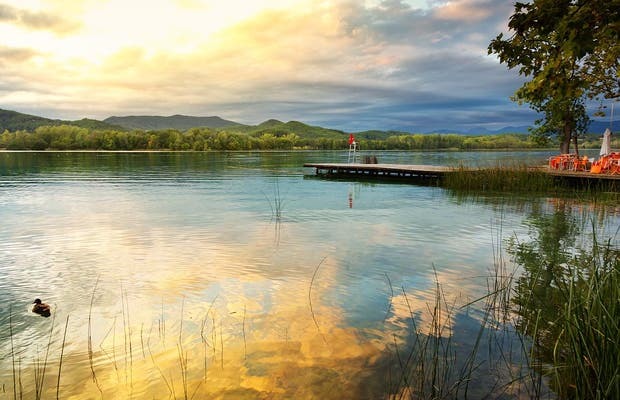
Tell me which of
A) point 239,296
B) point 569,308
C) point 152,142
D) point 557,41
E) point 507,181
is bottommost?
point 239,296

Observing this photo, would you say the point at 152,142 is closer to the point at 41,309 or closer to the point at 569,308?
the point at 41,309

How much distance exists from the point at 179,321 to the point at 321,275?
148 inches

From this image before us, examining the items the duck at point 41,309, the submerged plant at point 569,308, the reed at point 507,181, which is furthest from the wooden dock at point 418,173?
the duck at point 41,309

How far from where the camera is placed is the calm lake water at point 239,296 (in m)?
5.32

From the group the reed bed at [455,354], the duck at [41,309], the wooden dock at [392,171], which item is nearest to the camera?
the reed bed at [455,354]

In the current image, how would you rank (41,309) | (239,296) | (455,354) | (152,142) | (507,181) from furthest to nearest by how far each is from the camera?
1. (152,142)
2. (507,181)
3. (239,296)
4. (41,309)
5. (455,354)

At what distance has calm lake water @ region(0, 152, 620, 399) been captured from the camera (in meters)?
5.32

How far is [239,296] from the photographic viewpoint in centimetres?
839

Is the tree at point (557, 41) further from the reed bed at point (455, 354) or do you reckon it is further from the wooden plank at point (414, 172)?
the wooden plank at point (414, 172)

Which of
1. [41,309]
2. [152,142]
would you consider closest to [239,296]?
[41,309]

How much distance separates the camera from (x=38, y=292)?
8594mm

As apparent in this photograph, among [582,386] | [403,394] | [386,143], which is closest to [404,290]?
[403,394]

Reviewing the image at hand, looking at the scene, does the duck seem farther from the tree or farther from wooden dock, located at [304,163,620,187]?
wooden dock, located at [304,163,620,187]

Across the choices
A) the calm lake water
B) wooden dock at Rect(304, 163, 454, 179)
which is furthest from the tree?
wooden dock at Rect(304, 163, 454, 179)
